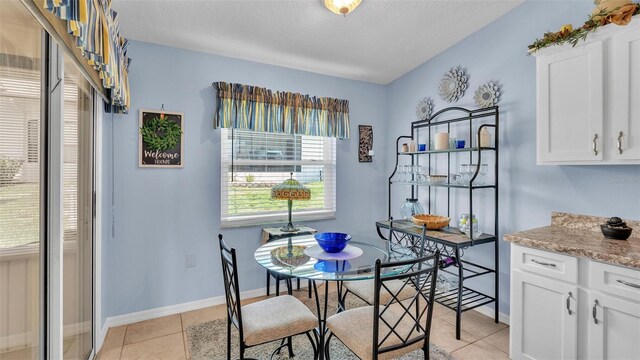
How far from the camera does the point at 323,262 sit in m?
1.89

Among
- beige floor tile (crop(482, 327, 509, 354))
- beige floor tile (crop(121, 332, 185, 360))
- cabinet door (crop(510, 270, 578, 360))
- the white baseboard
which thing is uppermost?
cabinet door (crop(510, 270, 578, 360))

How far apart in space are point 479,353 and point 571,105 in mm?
1887

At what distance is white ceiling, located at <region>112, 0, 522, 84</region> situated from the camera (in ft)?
7.73

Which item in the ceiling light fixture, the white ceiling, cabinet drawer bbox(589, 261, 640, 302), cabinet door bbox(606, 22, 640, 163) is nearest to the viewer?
cabinet drawer bbox(589, 261, 640, 302)

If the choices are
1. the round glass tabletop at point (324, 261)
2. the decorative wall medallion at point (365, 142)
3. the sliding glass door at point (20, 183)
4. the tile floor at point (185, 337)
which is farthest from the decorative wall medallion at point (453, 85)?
the sliding glass door at point (20, 183)

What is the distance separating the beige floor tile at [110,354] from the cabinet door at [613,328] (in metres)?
3.09

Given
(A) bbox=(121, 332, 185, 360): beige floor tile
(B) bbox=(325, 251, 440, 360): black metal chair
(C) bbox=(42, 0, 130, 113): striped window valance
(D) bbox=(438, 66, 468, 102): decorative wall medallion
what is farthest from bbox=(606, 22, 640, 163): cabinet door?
(A) bbox=(121, 332, 185, 360): beige floor tile

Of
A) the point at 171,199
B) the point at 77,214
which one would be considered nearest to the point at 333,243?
the point at 77,214

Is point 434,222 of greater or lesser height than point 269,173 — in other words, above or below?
below

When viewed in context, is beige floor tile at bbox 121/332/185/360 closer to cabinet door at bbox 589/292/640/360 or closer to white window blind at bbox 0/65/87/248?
white window blind at bbox 0/65/87/248

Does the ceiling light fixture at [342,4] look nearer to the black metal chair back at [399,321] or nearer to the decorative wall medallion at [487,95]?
the decorative wall medallion at [487,95]

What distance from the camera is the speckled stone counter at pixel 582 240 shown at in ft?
5.41

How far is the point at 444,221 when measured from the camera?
2947mm

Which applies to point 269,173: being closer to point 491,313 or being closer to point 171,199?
point 171,199
